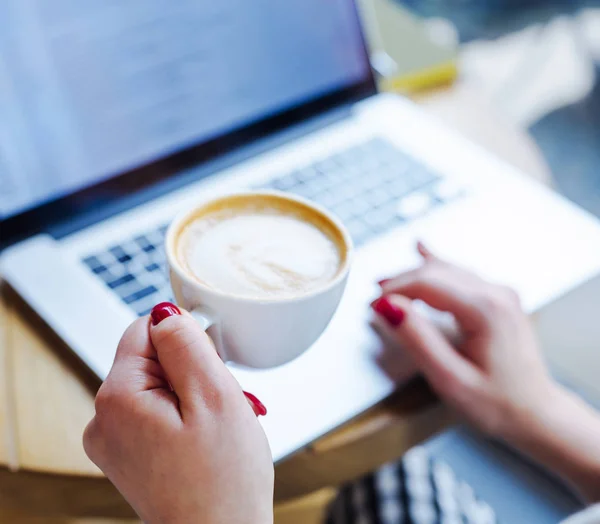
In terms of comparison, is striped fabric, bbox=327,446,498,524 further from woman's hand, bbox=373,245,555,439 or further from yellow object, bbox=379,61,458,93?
yellow object, bbox=379,61,458,93

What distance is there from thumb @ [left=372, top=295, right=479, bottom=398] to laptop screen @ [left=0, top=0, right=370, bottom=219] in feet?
0.84

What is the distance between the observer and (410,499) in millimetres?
644

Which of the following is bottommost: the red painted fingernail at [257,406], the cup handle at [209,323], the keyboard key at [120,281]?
the red painted fingernail at [257,406]

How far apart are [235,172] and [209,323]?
12.2 inches

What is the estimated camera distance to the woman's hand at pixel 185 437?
0.35 metres

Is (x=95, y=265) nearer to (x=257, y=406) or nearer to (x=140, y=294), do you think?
(x=140, y=294)

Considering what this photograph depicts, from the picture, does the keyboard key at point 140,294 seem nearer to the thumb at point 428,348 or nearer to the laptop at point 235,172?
the laptop at point 235,172

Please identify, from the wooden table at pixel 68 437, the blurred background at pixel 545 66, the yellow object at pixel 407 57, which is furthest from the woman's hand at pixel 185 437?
the blurred background at pixel 545 66

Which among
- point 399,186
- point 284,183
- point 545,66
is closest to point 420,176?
point 399,186

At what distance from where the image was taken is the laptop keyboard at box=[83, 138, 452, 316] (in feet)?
1.80

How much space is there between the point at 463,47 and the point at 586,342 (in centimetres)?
113

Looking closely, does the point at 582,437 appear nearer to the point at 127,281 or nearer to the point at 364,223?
the point at 364,223

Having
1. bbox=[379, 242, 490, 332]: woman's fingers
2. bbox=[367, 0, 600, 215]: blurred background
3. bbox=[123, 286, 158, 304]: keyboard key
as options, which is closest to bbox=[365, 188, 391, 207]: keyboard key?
bbox=[379, 242, 490, 332]: woman's fingers

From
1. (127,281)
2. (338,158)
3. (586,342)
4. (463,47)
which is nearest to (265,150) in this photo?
(338,158)
